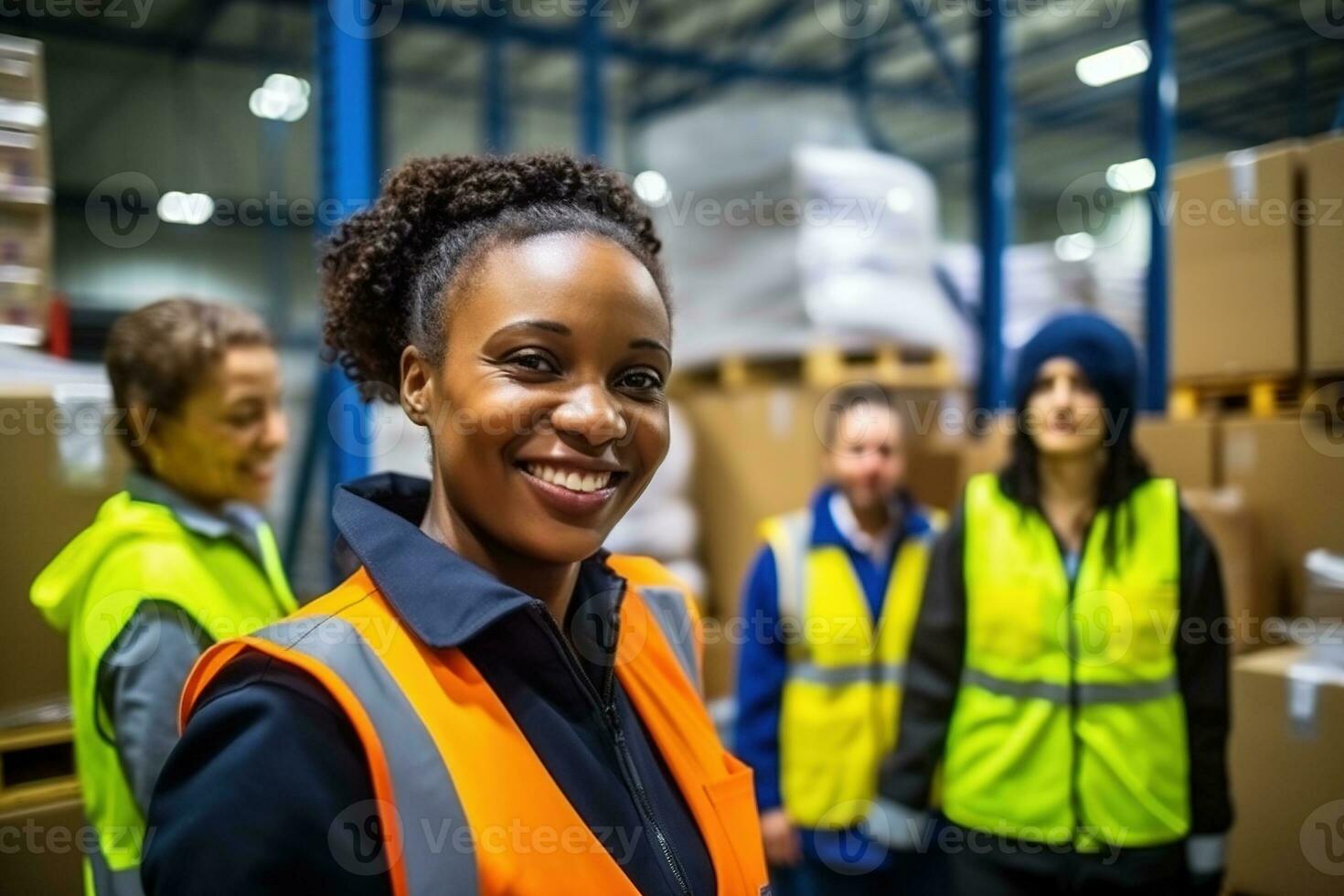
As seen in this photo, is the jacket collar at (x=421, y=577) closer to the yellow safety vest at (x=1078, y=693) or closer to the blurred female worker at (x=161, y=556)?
→ the blurred female worker at (x=161, y=556)

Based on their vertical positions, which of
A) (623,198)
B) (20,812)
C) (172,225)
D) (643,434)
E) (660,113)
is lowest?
(20,812)

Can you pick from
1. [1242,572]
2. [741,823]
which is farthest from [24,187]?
[1242,572]

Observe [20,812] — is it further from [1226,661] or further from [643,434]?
[1226,661]

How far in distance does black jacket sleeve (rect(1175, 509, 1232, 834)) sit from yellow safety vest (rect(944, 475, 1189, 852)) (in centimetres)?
2

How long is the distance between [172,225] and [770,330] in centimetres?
928

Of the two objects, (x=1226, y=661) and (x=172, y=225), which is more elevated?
(x=172, y=225)

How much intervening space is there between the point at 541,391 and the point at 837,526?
6.65ft

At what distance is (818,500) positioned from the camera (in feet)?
9.87

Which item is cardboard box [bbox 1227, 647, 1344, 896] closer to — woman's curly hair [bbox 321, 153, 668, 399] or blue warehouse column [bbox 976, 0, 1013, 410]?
woman's curly hair [bbox 321, 153, 668, 399]

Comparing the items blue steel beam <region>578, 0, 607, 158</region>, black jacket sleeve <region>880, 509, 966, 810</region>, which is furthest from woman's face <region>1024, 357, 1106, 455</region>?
blue steel beam <region>578, 0, 607, 158</region>

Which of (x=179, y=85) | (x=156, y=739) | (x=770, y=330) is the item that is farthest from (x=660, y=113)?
(x=156, y=739)

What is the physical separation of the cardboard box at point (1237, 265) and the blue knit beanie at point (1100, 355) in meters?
0.28

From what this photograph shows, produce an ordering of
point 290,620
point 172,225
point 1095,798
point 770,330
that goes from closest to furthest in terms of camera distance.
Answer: point 290,620 → point 1095,798 → point 770,330 → point 172,225

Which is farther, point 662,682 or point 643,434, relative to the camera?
point 662,682
